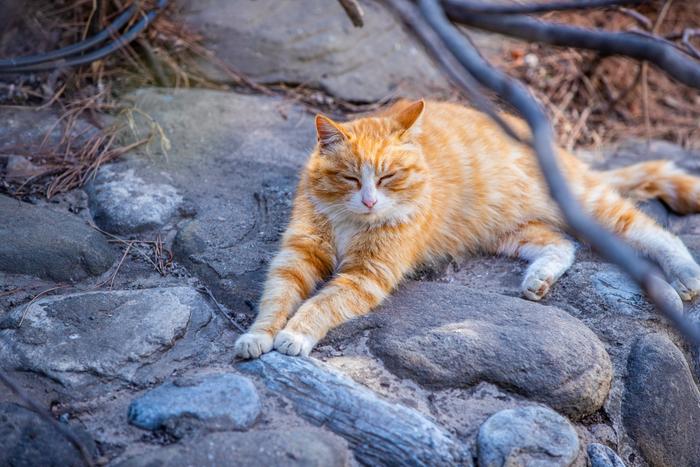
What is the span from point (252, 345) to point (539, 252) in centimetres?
165

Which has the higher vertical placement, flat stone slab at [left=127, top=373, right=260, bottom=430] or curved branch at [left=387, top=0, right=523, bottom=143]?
curved branch at [left=387, top=0, right=523, bottom=143]

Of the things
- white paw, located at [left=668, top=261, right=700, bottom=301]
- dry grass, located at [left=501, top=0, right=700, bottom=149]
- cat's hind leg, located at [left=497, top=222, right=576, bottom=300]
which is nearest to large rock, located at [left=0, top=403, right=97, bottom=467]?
cat's hind leg, located at [left=497, top=222, right=576, bottom=300]

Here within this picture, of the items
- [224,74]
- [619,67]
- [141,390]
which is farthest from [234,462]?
[619,67]

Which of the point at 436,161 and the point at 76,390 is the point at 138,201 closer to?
the point at 76,390

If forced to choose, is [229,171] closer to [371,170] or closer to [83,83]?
[371,170]

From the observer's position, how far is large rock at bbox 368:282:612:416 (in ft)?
8.54

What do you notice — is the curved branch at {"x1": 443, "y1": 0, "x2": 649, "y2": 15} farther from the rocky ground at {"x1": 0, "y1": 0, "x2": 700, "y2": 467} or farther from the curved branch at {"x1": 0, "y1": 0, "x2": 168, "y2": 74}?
the curved branch at {"x1": 0, "y1": 0, "x2": 168, "y2": 74}

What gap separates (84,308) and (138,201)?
Result: 920 millimetres

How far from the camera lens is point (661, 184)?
13.1ft

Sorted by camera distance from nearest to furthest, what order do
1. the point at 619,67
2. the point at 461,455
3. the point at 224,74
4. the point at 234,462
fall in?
the point at 234,462, the point at 461,455, the point at 224,74, the point at 619,67

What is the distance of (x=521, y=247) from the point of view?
11.9 feet

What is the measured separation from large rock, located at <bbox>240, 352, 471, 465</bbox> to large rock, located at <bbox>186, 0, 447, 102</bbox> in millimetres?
2947

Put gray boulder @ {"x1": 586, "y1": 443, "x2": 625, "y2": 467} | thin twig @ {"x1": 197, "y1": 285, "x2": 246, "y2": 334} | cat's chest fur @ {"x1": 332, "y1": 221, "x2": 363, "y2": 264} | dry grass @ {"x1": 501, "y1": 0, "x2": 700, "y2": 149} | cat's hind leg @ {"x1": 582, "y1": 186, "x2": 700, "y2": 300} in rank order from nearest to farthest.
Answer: gray boulder @ {"x1": 586, "y1": 443, "x2": 625, "y2": 467} < thin twig @ {"x1": 197, "y1": 285, "x2": 246, "y2": 334} < cat's hind leg @ {"x1": 582, "y1": 186, "x2": 700, "y2": 300} < cat's chest fur @ {"x1": 332, "y1": 221, "x2": 363, "y2": 264} < dry grass @ {"x1": 501, "y1": 0, "x2": 700, "y2": 149}

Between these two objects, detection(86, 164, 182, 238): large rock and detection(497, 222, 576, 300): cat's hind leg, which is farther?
detection(86, 164, 182, 238): large rock
